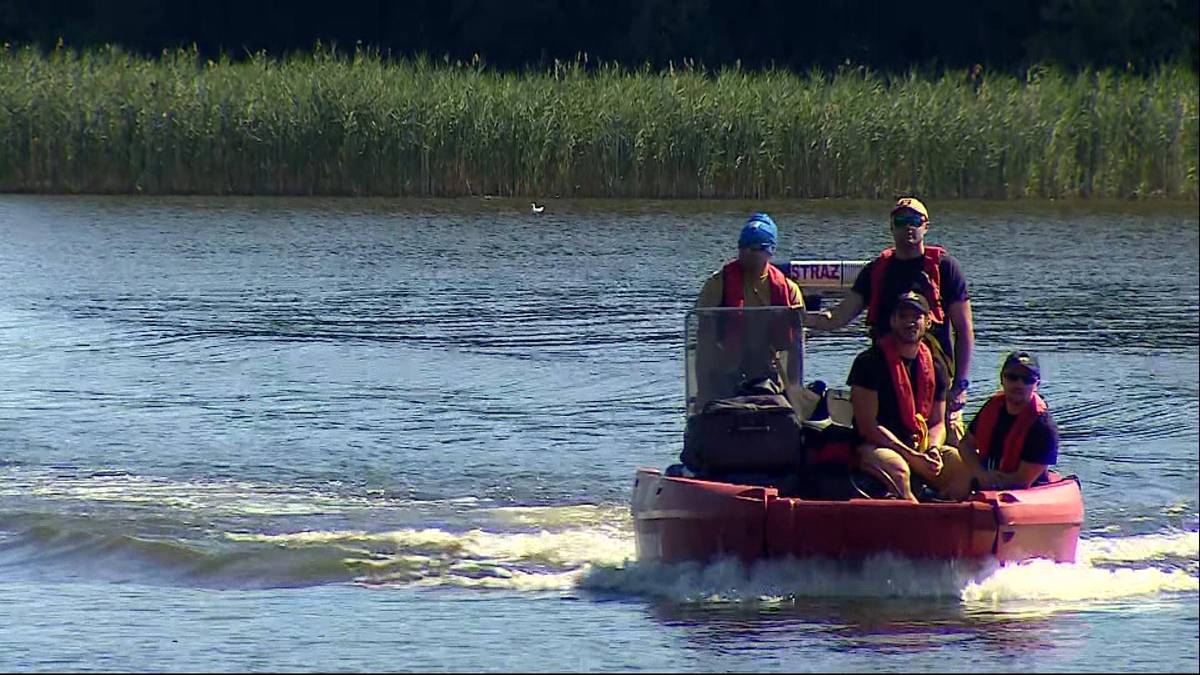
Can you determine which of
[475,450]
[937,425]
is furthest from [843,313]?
[475,450]

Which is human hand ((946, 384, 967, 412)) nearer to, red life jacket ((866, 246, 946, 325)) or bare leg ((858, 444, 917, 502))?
red life jacket ((866, 246, 946, 325))

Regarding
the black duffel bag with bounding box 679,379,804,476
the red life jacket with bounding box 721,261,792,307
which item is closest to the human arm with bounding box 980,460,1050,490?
the black duffel bag with bounding box 679,379,804,476

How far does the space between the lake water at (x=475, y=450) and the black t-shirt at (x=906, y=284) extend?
1.20 meters

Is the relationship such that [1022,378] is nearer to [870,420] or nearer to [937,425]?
[937,425]

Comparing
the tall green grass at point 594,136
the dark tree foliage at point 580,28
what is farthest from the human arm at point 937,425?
the dark tree foliage at point 580,28

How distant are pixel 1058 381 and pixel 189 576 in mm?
7960

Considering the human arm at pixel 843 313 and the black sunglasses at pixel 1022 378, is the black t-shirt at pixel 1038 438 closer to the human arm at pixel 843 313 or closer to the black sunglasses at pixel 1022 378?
the black sunglasses at pixel 1022 378

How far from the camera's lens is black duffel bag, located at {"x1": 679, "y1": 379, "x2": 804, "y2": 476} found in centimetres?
991

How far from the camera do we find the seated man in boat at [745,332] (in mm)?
10438

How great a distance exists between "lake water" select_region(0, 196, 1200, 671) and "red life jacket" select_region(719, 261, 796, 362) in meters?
1.09

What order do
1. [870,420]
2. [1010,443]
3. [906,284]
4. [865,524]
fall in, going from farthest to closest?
[906,284], [1010,443], [870,420], [865,524]

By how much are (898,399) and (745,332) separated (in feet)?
2.81

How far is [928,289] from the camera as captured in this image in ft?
34.0

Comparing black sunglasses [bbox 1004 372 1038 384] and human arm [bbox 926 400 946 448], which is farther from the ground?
black sunglasses [bbox 1004 372 1038 384]
